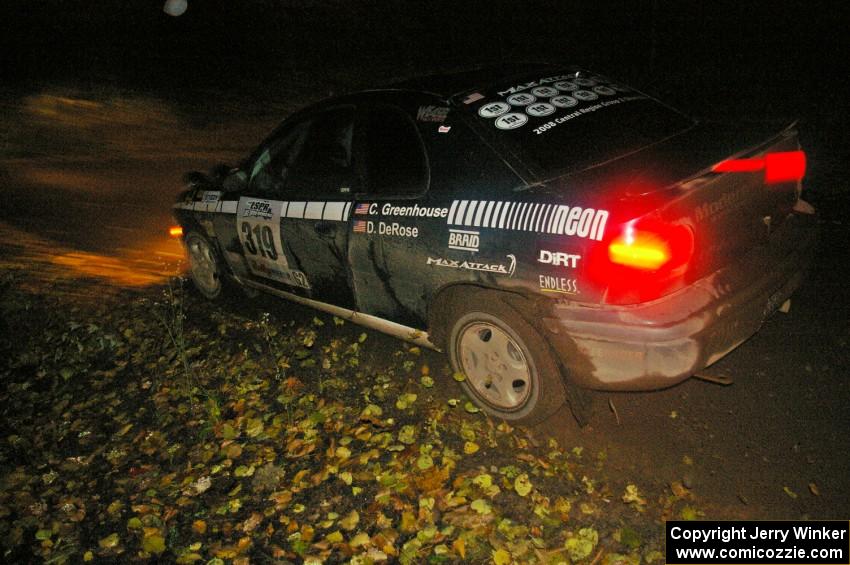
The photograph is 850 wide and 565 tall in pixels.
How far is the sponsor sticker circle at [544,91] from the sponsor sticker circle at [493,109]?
0.78 ft

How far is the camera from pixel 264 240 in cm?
443

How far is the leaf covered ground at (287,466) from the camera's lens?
2.73 meters

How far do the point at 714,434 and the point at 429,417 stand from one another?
1.51 metres

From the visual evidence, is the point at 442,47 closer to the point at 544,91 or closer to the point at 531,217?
the point at 544,91

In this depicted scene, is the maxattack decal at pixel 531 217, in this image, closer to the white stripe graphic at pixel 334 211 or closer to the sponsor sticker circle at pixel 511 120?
the sponsor sticker circle at pixel 511 120

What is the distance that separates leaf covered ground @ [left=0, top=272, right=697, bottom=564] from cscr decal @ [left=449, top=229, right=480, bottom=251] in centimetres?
99

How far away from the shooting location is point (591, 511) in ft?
8.95

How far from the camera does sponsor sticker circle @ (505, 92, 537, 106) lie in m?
3.26

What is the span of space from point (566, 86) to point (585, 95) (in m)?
0.13

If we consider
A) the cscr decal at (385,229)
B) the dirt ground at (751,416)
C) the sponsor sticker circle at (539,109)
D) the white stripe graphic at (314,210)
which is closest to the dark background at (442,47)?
the dirt ground at (751,416)

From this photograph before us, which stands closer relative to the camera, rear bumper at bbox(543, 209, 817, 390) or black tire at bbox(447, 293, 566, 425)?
rear bumper at bbox(543, 209, 817, 390)

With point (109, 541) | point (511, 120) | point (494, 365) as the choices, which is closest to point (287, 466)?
point (109, 541)

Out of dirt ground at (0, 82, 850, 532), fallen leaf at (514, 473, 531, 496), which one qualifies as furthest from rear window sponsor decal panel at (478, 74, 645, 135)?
fallen leaf at (514, 473, 531, 496)

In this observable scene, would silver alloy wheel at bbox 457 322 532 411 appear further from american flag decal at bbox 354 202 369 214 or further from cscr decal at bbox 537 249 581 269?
american flag decal at bbox 354 202 369 214
